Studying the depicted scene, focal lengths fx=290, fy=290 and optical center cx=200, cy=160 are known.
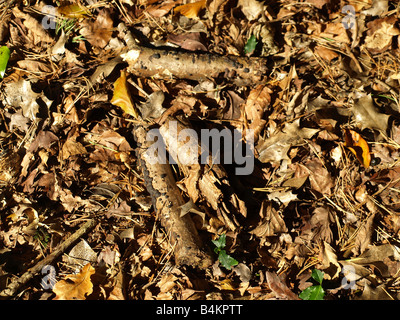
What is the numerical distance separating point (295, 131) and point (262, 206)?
0.64 metres

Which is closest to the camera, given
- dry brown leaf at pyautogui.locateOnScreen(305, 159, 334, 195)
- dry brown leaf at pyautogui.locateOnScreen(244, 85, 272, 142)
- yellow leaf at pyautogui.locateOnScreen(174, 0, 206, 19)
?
dry brown leaf at pyautogui.locateOnScreen(305, 159, 334, 195)

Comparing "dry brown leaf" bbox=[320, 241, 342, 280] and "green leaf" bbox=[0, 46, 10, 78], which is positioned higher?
"green leaf" bbox=[0, 46, 10, 78]

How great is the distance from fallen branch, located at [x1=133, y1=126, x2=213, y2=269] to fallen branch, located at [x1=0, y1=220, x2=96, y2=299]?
0.60m

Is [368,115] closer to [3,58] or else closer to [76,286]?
[76,286]

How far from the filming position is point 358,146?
7.57 ft

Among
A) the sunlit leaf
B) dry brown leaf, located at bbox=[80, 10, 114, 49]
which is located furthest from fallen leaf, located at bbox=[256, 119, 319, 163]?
the sunlit leaf

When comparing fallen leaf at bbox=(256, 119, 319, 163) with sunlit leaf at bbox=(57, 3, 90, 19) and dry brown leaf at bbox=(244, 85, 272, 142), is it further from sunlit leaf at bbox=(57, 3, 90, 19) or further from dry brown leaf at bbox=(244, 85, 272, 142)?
Answer: sunlit leaf at bbox=(57, 3, 90, 19)

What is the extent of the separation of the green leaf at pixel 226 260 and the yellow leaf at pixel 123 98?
125 cm

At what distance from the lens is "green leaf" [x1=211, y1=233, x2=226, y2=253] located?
82.3 inches

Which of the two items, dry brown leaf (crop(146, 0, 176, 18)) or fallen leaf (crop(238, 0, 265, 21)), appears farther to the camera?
dry brown leaf (crop(146, 0, 176, 18))

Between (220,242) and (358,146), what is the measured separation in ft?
4.38

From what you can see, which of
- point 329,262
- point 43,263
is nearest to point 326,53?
point 329,262

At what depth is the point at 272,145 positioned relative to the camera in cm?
231

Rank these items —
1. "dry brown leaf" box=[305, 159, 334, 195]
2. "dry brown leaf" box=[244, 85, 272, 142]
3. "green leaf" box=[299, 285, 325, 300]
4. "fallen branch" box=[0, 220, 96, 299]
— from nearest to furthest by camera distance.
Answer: "green leaf" box=[299, 285, 325, 300]
"fallen branch" box=[0, 220, 96, 299]
"dry brown leaf" box=[305, 159, 334, 195]
"dry brown leaf" box=[244, 85, 272, 142]
